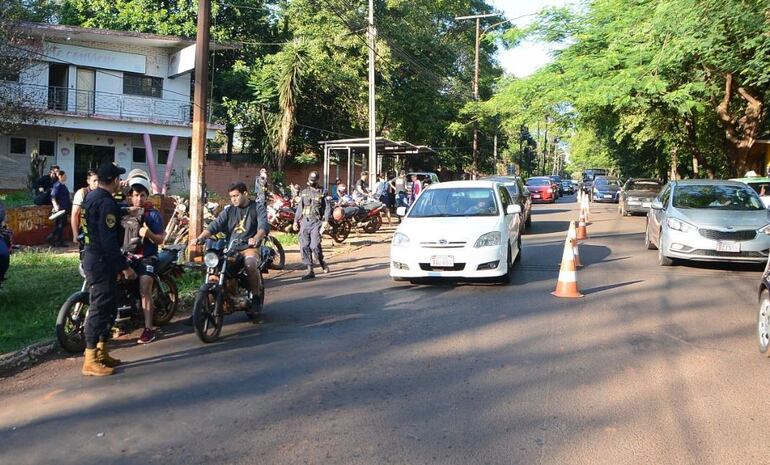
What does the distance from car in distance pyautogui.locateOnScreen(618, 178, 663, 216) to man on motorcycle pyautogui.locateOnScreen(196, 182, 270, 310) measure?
1999 cm

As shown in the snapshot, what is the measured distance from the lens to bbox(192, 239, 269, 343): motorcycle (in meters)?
6.75

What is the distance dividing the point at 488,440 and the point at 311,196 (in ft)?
24.6

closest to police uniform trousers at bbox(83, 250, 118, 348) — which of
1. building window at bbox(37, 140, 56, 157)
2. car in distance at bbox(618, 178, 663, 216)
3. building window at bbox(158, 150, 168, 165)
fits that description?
car in distance at bbox(618, 178, 663, 216)

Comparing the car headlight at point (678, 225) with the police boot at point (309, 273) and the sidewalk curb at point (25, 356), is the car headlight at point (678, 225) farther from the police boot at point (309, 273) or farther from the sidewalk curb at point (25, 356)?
the sidewalk curb at point (25, 356)

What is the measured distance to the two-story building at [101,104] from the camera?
2541 cm

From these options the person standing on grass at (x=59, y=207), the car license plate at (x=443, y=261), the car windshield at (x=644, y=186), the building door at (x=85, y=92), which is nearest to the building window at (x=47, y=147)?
the building door at (x=85, y=92)

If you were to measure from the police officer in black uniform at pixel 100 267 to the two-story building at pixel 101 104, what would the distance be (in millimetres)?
20682

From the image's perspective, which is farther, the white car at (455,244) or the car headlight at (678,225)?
the car headlight at (678,225)

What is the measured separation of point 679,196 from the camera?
12.6 m

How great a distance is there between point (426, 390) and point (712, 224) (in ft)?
25.5

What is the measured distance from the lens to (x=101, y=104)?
27.1 meters

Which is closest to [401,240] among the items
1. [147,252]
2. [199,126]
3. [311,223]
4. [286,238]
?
[311,223]

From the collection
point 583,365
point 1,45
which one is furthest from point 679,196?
point 1,45

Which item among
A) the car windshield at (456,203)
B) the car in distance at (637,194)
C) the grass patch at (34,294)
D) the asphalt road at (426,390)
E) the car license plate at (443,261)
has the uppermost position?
the car in distance at (637,194)
